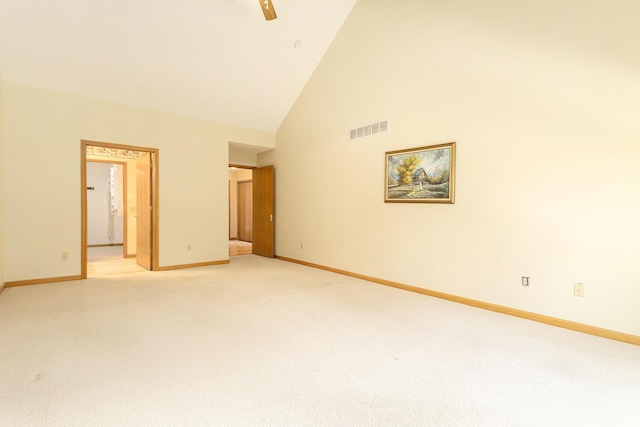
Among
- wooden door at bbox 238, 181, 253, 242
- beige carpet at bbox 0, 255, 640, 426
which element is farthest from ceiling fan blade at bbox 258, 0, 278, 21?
wooden door at bbox 238, 181, 253, 242

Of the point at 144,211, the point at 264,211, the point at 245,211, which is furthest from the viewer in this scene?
the point at 245,211

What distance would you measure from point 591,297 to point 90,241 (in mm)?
10755

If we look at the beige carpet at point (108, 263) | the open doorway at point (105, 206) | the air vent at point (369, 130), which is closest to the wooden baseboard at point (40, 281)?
the beige carpet at point (108, 263)

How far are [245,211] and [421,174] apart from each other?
7623 mm

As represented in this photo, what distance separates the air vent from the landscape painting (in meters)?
0.42

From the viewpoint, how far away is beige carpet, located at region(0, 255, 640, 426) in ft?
5.54

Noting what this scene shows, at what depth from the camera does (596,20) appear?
110 inches

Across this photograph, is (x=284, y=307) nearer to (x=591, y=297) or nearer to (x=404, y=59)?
(x=591, y=297)

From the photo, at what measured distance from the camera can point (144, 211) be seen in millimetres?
5688

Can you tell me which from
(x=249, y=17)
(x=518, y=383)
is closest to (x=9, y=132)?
(x=249, y=17)

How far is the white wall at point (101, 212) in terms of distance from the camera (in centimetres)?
874

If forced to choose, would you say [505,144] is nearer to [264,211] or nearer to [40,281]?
[264,211]

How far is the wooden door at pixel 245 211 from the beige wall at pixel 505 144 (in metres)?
5.84

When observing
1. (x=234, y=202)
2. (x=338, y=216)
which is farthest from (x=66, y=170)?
(x=234, y=202)
